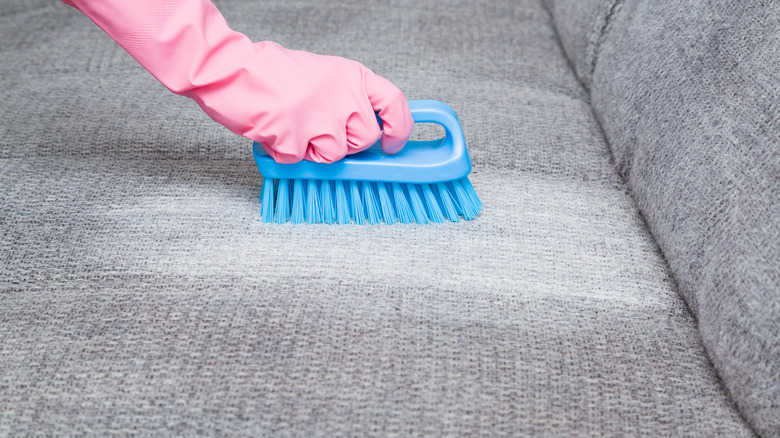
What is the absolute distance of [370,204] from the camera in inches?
33.5

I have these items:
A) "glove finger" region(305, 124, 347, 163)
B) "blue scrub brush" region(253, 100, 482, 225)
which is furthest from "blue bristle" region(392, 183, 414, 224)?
"glove finger" region(305, 124, 347, 163)

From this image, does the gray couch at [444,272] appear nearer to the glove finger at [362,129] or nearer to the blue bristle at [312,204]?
the blue bristle at [312,204]

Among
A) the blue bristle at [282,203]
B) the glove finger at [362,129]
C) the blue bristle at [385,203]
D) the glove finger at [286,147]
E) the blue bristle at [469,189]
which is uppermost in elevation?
the glove finger at [362,129]

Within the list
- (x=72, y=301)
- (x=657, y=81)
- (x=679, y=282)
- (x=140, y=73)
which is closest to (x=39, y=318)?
(x=72, y=301)

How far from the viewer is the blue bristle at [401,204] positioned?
85 cm

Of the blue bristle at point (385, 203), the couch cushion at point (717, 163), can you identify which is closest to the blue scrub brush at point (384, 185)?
the blue bristle at point (385, 203)

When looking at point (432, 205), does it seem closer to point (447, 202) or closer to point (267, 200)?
point (447, 202)

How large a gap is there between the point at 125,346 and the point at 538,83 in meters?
0.88

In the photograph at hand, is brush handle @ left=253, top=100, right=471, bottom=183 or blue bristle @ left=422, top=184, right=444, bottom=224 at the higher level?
brush handle @ left=253, top=100, right=471, bottom=183

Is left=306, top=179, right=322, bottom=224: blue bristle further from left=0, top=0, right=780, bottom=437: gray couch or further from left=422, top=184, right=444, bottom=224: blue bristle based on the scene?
left=422, top=184, right=444, bottom=224: blue bristle

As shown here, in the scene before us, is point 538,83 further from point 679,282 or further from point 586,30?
point 679,282

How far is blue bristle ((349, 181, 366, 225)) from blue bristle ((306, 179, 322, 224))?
0.05 meters

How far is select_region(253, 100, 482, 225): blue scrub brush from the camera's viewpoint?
0.82 meters

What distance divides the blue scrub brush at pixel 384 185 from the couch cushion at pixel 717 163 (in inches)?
10.6
